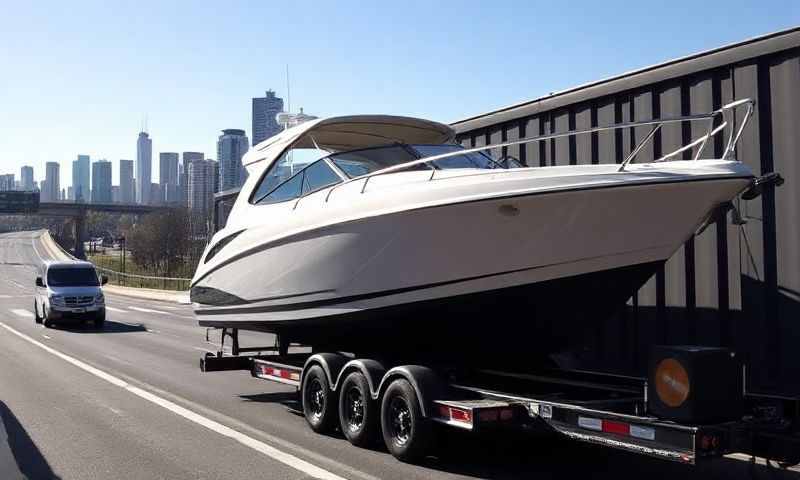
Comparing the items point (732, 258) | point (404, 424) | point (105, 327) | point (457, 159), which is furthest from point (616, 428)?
point (105, 327)

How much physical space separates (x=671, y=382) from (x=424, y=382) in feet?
6.88

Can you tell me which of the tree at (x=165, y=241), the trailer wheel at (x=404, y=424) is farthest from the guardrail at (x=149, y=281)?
the trailer wheel at (x=404, y=424)

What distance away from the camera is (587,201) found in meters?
6.06

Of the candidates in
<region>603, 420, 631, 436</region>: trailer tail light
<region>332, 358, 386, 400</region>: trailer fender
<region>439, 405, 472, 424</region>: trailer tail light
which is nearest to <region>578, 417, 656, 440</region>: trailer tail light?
<region>603, 420, 631, 436</region>: trailer tail light

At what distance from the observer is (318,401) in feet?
27.3

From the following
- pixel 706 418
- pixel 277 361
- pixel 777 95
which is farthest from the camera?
pixel 277 361

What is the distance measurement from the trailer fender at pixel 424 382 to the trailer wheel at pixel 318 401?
1.12 metres

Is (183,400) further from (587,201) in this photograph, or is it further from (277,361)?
(587,201)

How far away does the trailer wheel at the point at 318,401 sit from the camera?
801 cm

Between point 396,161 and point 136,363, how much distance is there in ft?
26.0

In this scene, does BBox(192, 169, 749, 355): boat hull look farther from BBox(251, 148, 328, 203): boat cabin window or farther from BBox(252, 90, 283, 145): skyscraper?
BBox(252, 90, 283, 145): skyscraper

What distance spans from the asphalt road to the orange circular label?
1.01 m

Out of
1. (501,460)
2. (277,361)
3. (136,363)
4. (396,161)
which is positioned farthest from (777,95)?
(136,363)

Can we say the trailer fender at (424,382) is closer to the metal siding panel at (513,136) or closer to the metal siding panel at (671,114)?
the metal siding panel at (671,114)
